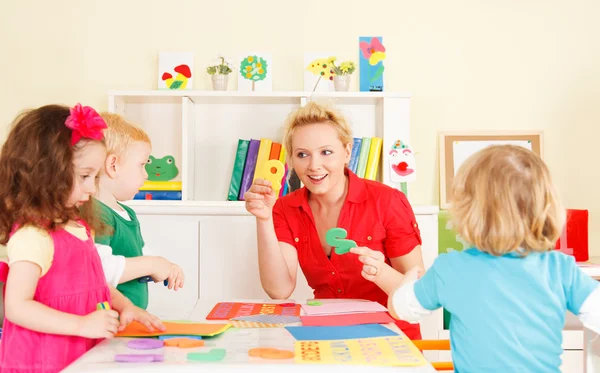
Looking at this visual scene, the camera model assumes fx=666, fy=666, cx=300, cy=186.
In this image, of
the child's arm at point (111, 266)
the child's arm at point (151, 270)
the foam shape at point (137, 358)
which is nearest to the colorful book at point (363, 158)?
the child's arm at point (151, 270)

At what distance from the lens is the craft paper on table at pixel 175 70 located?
296 cm

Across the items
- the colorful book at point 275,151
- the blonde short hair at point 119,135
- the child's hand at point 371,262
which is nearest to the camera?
the child's hand at point 371,262

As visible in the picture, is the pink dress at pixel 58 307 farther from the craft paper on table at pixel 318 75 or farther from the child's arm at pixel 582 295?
the craft paper on table at pixel 318 75

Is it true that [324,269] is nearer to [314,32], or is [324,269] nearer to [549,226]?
[549,226]

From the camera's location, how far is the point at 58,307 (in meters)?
1.21

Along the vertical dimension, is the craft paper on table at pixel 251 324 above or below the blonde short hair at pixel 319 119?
below

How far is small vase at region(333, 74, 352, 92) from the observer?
2867 mm

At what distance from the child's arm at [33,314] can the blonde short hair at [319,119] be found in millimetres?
1023

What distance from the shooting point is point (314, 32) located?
3.03m

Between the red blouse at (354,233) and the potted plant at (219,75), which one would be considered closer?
the red blouse at (354,233)

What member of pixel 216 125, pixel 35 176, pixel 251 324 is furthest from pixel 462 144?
pixel 35 176

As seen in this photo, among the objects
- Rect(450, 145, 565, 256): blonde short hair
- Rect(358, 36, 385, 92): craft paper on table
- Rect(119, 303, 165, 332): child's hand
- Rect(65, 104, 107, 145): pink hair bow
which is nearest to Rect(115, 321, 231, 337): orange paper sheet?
Rect(119, 303, 165, 332): child's hand

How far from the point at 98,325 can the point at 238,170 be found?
1767mm

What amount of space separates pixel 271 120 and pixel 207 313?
1.61 meters
